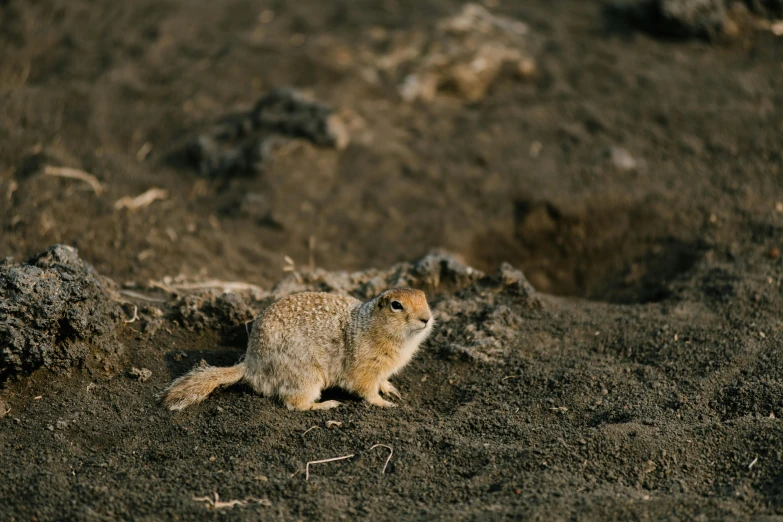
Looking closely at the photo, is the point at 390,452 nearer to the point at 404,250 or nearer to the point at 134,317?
the point at 134,317

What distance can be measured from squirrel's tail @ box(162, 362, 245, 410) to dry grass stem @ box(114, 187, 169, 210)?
389 cm

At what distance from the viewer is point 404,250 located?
29.3 feet

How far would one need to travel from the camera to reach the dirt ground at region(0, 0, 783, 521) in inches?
185

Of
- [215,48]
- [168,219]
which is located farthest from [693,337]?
[215,48]

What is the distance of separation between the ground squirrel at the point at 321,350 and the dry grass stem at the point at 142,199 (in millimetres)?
3841

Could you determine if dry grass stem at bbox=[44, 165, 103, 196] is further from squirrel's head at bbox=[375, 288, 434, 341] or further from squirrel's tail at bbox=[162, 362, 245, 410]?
squirrel's head at bbox=[375, 288, 434, 341]

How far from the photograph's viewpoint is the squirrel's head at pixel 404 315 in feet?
17.8

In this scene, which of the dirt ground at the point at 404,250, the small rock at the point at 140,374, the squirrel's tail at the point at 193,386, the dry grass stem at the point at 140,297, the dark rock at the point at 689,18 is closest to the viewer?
the dirt ground at the point at 404,250

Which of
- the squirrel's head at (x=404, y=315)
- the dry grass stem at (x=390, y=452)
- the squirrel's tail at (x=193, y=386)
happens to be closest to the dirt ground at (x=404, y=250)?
the dry grass stem at (x=390, y=452)

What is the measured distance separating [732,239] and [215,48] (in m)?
7.52

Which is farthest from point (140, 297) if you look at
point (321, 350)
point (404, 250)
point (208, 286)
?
point (404, 250)

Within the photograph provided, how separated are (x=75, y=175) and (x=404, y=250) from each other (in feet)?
12.6

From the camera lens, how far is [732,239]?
323 inches

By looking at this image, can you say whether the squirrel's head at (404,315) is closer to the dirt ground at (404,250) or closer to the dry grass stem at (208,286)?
the dirt ground at (404,250)
